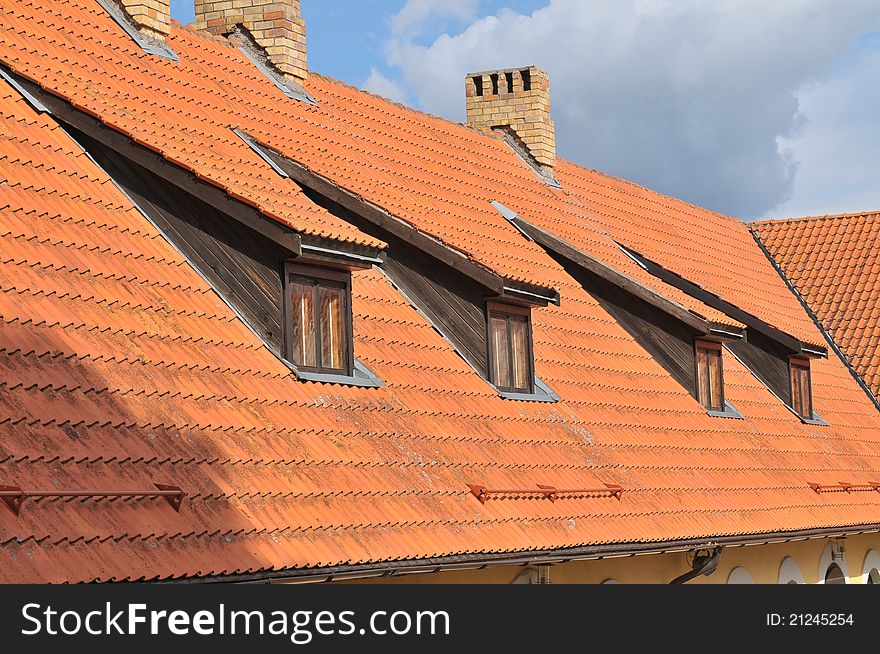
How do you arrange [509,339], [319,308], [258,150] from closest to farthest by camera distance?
[319,308]
[258,150]
[509,339]

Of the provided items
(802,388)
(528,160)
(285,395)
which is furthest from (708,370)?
(285,395)

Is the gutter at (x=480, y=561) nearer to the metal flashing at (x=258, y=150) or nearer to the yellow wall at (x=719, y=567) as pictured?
the yellow wall at (x=719, y=567)

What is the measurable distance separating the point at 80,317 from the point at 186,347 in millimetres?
1022

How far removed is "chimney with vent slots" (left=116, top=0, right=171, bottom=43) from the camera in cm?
1594

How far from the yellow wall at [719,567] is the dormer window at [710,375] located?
1.96 meters

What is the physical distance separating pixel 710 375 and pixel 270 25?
7.01 meters

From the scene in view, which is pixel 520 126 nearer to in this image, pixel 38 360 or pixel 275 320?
pixel 275 320

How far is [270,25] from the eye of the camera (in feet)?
60.7

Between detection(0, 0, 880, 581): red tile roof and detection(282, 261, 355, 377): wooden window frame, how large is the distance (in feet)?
0.72

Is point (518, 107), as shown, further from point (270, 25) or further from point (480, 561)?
point (480, 561)

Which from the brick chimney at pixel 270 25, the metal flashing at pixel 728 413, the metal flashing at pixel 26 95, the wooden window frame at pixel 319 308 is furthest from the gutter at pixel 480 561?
the brick chimney at pixel 270 25

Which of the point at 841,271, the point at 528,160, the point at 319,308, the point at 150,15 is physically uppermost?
the point at 841,271

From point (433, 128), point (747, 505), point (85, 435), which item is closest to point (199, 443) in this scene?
point (85, 435)

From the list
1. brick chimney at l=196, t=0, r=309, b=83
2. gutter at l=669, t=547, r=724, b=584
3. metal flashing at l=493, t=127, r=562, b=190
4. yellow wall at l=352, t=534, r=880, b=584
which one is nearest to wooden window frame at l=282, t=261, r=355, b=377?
yellow wall at l=352, t=534, r=880, b=584
